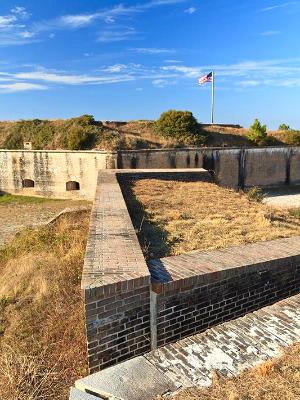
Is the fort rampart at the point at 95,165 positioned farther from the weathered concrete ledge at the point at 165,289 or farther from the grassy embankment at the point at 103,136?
the weathered concrete ledge at the point at 165,289

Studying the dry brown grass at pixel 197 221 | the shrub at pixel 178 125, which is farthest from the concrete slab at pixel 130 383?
the shrub at pixel 178 125

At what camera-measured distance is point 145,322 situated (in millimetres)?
4129

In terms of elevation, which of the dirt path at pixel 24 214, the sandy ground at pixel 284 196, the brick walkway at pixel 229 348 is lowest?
the dirt path at pixel 24 214

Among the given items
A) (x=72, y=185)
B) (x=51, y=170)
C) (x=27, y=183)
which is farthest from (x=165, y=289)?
(x=27, y=183)

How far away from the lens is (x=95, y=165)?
765 inches

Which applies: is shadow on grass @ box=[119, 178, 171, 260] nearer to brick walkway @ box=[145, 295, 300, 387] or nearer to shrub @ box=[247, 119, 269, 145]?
brick walkway @ box=[145, 295, 300, 387]

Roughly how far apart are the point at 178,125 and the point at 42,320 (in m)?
18.6

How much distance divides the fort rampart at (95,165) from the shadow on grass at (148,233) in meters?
9.95

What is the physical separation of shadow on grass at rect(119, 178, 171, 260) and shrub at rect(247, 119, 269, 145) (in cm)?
1631

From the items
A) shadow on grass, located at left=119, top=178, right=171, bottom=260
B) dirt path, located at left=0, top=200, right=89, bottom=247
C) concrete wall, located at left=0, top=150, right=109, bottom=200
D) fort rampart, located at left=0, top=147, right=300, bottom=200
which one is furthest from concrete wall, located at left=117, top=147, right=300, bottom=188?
shadow on grass, located at left=119, top=178, right=171, bottom=260

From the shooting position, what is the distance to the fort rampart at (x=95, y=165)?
19.6m

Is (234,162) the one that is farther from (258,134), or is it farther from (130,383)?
(130,383)

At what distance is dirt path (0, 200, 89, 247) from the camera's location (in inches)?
569

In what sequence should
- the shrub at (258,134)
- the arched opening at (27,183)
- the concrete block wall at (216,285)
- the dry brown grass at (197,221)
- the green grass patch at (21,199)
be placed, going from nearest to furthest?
the concrete block wall at (216,285), the dry brown grass at (197,221), the green grass patch at (21,199), the arched opening at (27,183), the shrub at (258,134)
